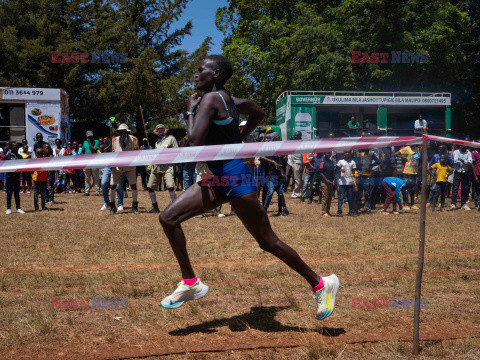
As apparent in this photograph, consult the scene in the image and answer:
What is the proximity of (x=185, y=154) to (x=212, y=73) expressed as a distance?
76 centimetres

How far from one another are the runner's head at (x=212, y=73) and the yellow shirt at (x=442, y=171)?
10.5m

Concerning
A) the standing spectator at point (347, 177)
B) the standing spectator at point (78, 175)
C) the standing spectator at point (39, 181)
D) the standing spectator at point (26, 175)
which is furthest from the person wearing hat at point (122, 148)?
the standing spectator at point (78, 175)

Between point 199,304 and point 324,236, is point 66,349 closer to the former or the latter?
point 199,304

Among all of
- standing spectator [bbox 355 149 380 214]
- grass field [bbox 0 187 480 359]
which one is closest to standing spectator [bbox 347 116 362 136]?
standing spectator [bbox 355 149 380 214]

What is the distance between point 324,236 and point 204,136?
5194mm

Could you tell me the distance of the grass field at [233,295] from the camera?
127 inches

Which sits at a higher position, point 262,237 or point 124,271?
point 262,237

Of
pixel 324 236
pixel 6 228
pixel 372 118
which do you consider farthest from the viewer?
pixel 372 118

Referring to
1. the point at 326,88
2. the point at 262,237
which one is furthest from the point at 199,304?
the point at 326,88

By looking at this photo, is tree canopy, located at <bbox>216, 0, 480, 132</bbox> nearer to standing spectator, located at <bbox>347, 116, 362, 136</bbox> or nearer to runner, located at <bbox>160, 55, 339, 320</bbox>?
standing spectator, located at <bbox>347, 116, 362, 136</bbox>

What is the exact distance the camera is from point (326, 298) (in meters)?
3.47

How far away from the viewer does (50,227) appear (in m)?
9.09

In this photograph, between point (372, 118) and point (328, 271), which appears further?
point (372, 118)

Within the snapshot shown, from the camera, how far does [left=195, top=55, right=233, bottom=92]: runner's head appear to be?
3.52 m
